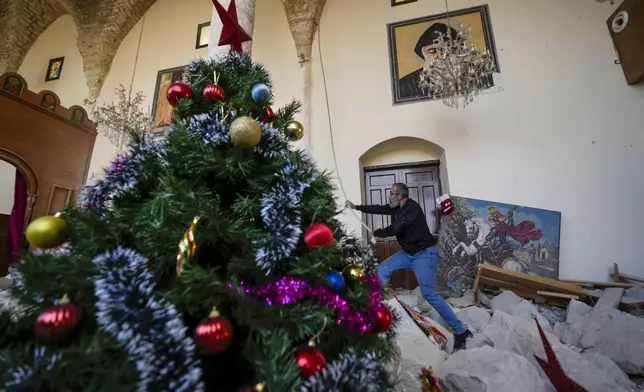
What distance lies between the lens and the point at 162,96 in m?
5.39

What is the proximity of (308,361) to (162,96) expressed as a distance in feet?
20.2

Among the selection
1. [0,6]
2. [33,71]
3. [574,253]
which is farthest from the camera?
[33,71]

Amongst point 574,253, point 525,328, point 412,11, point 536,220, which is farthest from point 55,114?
point 574,253

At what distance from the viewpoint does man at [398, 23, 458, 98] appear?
4301 millimetres

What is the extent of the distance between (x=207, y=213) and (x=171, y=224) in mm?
83

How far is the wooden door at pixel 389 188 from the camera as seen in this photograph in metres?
4.19

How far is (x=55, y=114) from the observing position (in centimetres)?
297

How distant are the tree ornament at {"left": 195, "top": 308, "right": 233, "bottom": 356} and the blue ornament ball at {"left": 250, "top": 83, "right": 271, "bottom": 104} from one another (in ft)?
2.31

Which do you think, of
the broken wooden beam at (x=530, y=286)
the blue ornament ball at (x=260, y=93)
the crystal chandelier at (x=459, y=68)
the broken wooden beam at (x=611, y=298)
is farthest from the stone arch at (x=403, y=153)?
the blue ornament ball at (x=260, y=93)

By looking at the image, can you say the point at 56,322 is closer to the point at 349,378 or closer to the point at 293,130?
the point at 349,378

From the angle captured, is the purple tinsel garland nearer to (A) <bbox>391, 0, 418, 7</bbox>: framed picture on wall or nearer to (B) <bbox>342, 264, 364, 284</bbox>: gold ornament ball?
(B) <bbox>342, 264, 364, 284</bbox>: gold ornament ball

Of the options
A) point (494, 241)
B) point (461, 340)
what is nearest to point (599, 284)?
point (494, 241)

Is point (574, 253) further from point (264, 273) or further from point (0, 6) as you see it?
point (0, 6)

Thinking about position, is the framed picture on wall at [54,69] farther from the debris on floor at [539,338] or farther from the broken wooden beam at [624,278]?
the broken wooden beam at [624,278]
